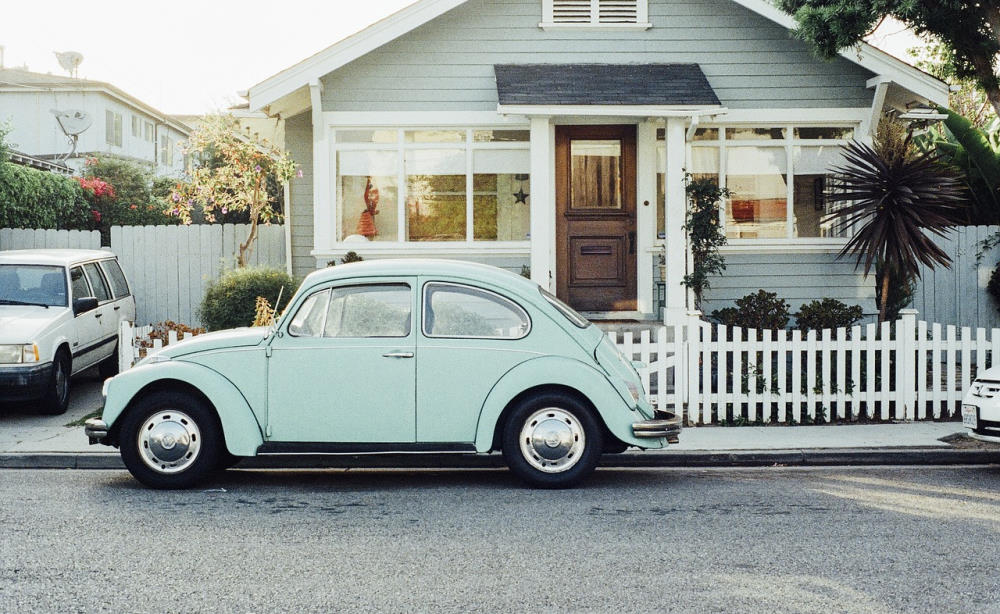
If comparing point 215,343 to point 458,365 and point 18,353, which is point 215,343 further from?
point 18,353

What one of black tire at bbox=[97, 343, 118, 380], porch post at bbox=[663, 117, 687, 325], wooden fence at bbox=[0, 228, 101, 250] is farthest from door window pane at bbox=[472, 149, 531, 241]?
wooden fence at bbox=[0, 228, 101, 250]

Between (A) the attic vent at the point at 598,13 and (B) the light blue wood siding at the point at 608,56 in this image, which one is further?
(A) the attic vent at the point at 598,13

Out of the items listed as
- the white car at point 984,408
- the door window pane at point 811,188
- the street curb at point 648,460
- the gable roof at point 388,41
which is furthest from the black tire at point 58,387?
the door window pane at point 811,188

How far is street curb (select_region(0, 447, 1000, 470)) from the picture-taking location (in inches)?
359

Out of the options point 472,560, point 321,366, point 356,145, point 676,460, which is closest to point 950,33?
point 676,460

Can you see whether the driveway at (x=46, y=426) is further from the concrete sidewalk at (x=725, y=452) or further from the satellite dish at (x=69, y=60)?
the satellite dish at (x=69, y=60)

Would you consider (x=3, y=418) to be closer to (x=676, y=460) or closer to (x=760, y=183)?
(x=676, y=460)

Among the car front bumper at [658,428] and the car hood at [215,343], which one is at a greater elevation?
the car hood at [215,343]

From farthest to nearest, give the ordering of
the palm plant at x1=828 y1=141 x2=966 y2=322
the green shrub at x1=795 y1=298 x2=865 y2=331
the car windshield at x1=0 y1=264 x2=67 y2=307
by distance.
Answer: the green shrub at x1=795 y1=298 x2=865 y2=331
the palm plant at x1=828 y1=141 x2=966 y2=322
the car windshield at x1=0 y1=264 x2=67 y2=307

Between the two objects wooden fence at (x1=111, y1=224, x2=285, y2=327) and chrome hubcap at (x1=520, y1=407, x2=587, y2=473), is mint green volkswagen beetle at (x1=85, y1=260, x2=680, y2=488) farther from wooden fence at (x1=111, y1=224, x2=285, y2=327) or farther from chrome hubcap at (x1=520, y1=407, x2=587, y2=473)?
wooden fence at (x1=111, y1=224, x2=285, y2=327)

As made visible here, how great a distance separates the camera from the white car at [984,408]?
848cm

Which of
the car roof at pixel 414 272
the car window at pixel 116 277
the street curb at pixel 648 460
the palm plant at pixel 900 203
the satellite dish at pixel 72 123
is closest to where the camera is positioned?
the car roof at pixel 414 272

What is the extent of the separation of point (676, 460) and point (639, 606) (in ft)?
14.2

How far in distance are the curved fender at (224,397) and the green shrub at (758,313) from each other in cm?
749
